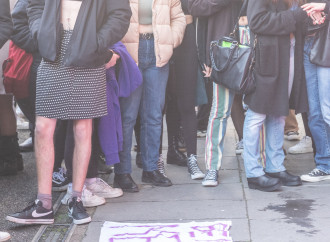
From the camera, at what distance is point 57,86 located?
4.34 meters

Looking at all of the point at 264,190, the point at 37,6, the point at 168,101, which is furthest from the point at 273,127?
the point at 37,6

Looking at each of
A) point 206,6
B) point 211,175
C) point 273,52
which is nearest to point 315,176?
point 211,175

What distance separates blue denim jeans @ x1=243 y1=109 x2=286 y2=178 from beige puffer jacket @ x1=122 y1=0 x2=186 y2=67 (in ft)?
2.66

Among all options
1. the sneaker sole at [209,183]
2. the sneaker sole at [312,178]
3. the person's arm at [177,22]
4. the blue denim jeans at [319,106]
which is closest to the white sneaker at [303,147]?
the blue denim jeans at [319,106]

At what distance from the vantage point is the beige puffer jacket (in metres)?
5.03

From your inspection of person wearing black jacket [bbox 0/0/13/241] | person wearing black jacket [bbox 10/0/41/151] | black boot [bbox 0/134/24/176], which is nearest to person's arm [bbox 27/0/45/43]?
person wearing black jacket [bbox 10/0/41/151]

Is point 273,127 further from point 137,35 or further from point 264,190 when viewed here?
point 137,35

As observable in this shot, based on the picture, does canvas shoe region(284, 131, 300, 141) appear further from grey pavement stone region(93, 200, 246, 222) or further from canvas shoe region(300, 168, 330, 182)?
grey pavement stone region(93, 200, 246, 222)

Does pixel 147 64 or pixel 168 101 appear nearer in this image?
pixel 147 64

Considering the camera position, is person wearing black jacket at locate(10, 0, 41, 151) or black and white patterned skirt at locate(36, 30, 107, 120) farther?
person wearing black jacket at locate(10, 0, 41, 151)

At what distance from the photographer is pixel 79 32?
427 cm

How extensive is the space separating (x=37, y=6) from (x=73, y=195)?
4.39 ft

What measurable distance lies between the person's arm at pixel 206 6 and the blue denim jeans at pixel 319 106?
0.75 m

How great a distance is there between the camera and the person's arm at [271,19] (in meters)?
4.77
